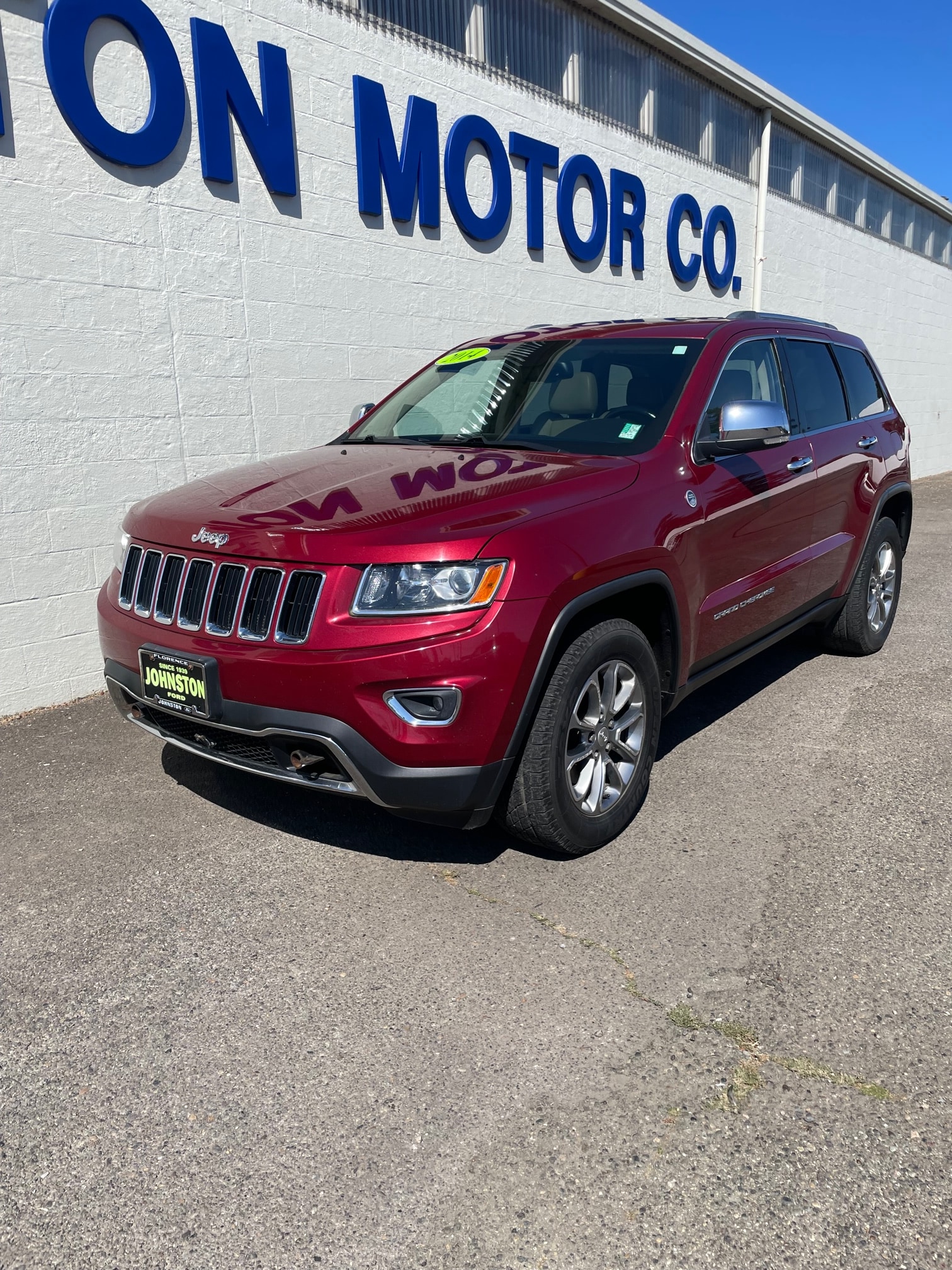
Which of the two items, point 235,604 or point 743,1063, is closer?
point 743,1063

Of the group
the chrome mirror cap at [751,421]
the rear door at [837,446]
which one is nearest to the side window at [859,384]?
the rear door at [837,446]

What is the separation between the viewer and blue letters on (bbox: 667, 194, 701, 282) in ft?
34.1

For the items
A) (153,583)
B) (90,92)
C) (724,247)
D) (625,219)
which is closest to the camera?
(153,583)

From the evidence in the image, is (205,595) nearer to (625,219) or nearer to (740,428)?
(740,428)

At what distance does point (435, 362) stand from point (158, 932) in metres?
3.13

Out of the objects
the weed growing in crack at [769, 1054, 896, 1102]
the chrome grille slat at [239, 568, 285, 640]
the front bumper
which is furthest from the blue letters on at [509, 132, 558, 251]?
the weed growing in crack at [769, 1054, 896, 1102]

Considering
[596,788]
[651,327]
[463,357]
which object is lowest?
[596,788]

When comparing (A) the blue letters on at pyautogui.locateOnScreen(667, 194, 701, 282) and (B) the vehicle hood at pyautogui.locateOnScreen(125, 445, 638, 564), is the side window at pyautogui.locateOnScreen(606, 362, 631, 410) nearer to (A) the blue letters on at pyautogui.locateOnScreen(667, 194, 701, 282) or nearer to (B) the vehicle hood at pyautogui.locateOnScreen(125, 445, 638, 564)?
(B) the vehicle hood at pyautogui.locateOnScreen(125, 445, 638, 564)

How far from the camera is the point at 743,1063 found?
2.40 m

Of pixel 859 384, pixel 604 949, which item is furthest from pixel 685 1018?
pixel 859 384

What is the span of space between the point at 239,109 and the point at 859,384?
4012mm

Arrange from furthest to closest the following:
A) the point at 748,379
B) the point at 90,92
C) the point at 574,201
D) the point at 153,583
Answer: the point at 574,201 → the point at 90,92 → the point at 748,379 → the point at 153,583

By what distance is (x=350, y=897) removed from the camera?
323 cm

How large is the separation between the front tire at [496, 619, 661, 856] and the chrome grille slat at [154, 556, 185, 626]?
1301 mm
